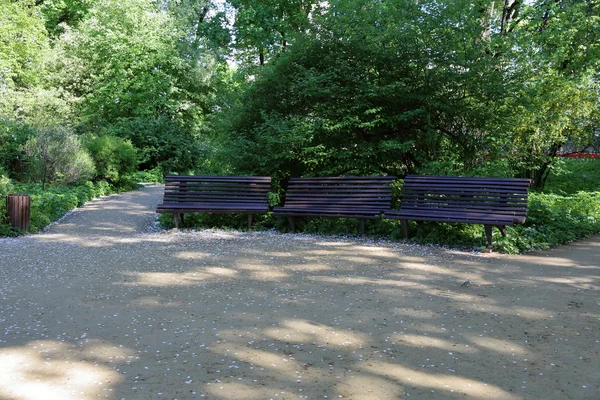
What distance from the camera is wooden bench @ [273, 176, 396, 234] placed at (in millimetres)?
8974

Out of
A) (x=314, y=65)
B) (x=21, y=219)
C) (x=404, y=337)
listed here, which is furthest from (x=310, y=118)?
(x=404, y=337)

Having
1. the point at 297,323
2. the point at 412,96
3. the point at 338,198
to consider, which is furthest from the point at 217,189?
the point at 297,323

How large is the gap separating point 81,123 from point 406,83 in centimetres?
1862

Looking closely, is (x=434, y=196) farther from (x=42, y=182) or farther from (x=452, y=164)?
(x=42, y=182)

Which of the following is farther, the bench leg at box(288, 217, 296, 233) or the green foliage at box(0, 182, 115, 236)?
the green foliage at box(0, 182, 115, 236)

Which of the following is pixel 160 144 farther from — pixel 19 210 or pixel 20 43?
pixel 19 210

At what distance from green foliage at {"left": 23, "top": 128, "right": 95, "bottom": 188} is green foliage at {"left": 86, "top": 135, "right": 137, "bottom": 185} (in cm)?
189

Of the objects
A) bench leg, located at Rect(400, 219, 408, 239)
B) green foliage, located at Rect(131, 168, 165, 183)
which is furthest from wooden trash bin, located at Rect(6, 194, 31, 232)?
green foliage, located at Rect(131, 168, 165, 183)

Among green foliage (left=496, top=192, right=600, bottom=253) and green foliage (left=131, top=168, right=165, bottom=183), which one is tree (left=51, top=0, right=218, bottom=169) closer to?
green foliage (left=131, top=168, right=165, bottom=183)

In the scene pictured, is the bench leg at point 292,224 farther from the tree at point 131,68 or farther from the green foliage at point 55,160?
the tree at point 131,68

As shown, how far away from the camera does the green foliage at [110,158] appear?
57.2 ft

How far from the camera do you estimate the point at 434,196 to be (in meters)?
8.66

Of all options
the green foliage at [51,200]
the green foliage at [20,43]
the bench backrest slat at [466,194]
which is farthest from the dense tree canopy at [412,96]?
the green foliage at [20,43]

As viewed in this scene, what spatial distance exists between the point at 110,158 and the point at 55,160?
3.07 m
